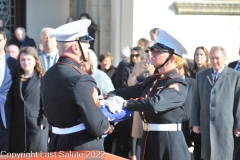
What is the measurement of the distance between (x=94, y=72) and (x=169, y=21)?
3919 millimetres

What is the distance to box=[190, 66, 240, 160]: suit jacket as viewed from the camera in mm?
7301

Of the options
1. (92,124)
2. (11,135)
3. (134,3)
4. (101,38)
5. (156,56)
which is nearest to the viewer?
(92,124)

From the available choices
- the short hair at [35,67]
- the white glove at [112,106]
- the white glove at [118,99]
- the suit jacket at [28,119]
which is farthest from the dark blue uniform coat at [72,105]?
the short hair at [35,67]

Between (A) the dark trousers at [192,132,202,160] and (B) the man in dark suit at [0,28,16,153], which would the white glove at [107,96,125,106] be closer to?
(B) the man in dark suit at [0,28,16,153]

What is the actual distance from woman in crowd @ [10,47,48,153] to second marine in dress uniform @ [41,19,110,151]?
262 centimetres

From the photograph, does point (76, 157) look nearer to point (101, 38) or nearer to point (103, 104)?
point (103, 104)

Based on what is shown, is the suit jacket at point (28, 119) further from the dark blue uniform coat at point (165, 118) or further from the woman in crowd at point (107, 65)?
the woman in crowd at point (107, 65)

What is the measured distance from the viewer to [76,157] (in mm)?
3902

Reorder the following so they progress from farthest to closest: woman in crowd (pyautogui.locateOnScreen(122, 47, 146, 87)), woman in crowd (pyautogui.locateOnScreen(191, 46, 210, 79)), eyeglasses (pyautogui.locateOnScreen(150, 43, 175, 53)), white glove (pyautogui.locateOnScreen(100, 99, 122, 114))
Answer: woman in crowd (pyautogui.locateOnScreen(122, 47, 146, 87))
woman in crowd (pyautogui.locateOnScreen(191, 46, 210, 79))
eyeglasses (pyautogui.locateOnScreen(150, 43, 175, 53))
white glove (pyautogui.locateOnScreen(100, 99, 122, 114))

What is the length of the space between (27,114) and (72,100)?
2972 millimetres

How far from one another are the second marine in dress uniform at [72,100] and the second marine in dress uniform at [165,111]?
680mm

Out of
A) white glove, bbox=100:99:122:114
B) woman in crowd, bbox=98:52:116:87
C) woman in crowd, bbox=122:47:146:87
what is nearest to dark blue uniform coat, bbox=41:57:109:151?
white glove, bbox=100:99:122:114

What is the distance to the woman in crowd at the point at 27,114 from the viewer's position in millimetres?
7266

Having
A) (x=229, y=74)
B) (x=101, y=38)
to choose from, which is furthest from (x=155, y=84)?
(x=101, y=38)
